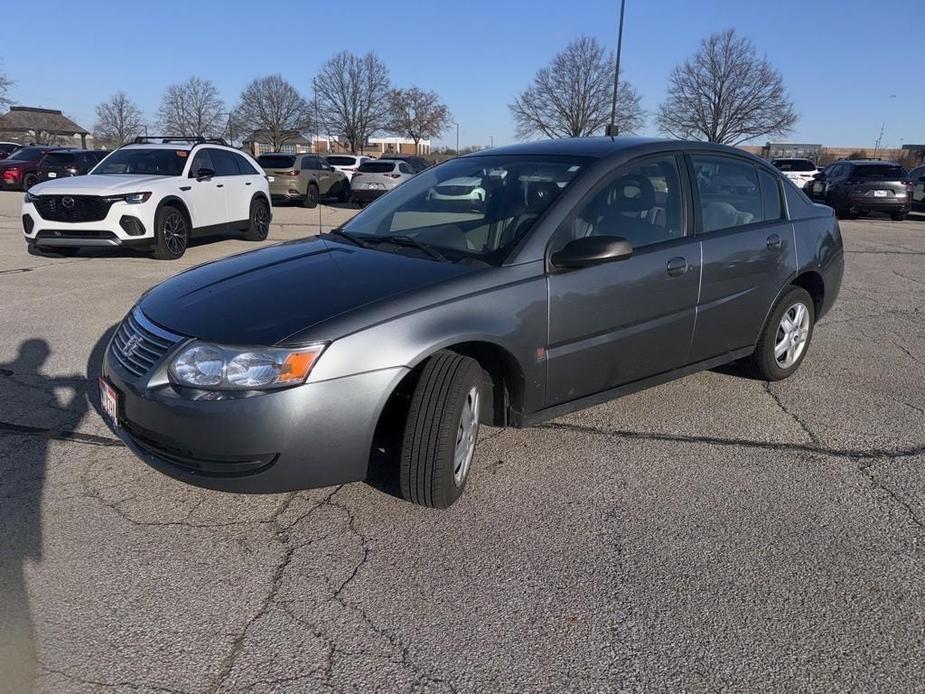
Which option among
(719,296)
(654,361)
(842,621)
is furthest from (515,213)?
(842,621)

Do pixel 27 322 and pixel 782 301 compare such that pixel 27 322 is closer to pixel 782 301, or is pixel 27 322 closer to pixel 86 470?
pixel 86 470

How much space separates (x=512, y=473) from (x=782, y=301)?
2.42m

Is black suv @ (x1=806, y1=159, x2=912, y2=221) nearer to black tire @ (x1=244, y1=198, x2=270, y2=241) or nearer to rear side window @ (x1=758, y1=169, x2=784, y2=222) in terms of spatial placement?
black tire @ (x1=244, y1=198, x2=270, y2=241)

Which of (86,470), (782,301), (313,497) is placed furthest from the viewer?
(782,301)

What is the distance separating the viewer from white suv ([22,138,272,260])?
30.4 feet

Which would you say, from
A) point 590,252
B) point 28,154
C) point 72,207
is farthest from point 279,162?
point 590,252

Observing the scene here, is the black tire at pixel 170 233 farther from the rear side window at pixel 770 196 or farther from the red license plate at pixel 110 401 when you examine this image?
the rear side window at pixel 770 196

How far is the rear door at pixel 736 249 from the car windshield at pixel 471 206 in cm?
98

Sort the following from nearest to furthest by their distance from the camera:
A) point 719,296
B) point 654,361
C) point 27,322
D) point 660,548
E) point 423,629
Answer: point 423,629 < point 660,548 < point 654,361 < point 719,296 < point 27,322

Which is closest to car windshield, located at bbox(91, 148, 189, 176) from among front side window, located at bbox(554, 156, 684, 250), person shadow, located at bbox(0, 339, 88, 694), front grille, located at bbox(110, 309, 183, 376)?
person shadow, located at bbox(0, 339, 88, 694)

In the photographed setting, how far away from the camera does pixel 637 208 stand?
3781 mm

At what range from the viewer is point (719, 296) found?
4.11m

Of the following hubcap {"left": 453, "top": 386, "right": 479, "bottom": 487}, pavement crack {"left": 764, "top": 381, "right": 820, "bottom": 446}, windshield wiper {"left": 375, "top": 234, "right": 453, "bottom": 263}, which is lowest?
pavement crack {"left": 764, "top": 381, "right": 820, "bottom": 446}

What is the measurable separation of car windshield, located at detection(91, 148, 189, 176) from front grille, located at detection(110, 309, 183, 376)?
317 inches
